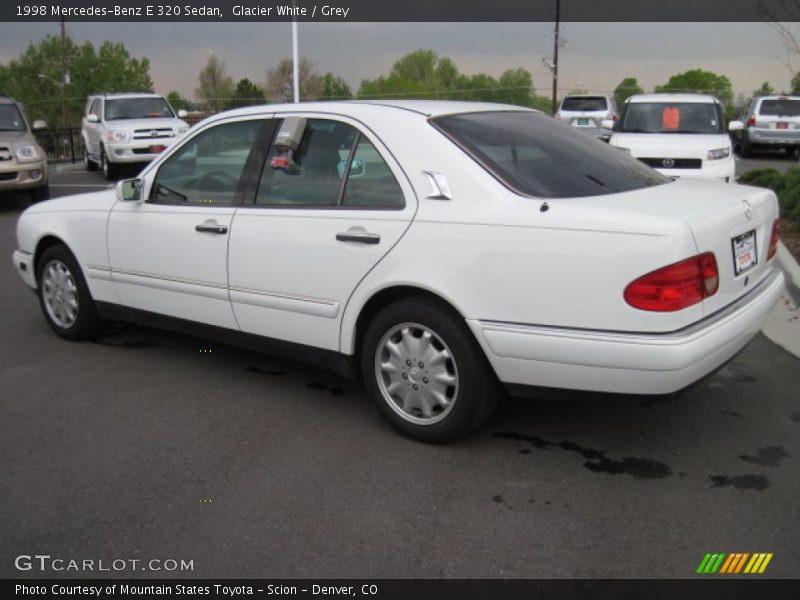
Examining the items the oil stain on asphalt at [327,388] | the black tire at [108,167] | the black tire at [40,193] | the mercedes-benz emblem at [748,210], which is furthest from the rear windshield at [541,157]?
the black tire at [108,167]

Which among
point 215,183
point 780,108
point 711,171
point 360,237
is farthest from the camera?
point 780,108

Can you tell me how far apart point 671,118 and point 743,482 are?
31.3ft

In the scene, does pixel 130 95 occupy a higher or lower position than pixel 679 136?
higher

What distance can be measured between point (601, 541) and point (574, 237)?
1.22 metres

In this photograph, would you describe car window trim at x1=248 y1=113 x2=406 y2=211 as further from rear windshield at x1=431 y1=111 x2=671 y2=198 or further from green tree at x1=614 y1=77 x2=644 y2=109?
green tree at x1=614 y1=77 x2=644 y2=109

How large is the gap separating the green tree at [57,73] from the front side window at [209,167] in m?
78.9

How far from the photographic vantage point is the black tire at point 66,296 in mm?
5594

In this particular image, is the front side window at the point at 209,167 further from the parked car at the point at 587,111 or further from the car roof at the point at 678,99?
the parked car at the point at 587,111

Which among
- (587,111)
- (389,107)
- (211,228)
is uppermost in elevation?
(587,111)

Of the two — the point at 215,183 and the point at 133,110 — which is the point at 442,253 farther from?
the point at 133,110

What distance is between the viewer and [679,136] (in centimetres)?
1152

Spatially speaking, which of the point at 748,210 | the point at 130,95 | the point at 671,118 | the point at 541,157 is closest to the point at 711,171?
the point at 671,118
